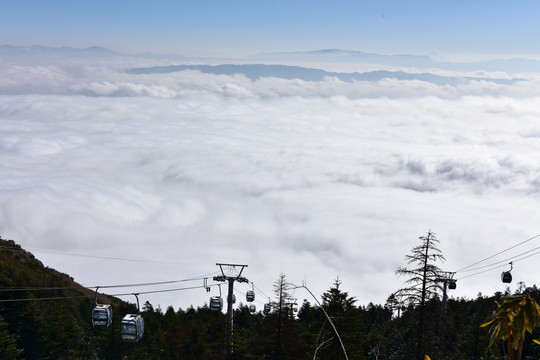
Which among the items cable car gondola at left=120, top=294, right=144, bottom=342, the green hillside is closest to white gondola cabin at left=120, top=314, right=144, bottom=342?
cable car gondola at left=120, top=294, right=144, bottom=342

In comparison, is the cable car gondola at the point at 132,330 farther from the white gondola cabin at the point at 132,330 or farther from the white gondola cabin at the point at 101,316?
the white gondola cabin at the point at 101,316

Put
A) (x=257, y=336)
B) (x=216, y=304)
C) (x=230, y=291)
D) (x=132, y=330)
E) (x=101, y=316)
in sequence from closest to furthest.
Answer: (x=132, y=330)
(x=101, y=316)
(x=230, y=291)
(x=216, y=304)
(x=257, y=336)

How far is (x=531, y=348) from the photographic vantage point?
5838 centimetres

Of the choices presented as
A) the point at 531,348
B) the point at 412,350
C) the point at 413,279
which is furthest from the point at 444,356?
the point at 531,348

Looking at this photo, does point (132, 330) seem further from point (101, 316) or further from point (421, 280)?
point (421, 280)

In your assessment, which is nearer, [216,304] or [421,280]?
[421,280]

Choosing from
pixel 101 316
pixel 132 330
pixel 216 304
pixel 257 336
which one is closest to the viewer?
pixel 132 330

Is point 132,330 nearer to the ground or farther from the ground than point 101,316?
nearer to the ground

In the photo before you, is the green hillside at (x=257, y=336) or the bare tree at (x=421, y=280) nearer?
the bare tree at (x=421, y=280)

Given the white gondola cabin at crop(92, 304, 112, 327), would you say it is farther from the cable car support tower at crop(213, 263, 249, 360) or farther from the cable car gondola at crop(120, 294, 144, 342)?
the cable car support tower at crop(213, 263, 249, 360)

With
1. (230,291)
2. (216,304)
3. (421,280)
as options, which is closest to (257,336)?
(216,304)

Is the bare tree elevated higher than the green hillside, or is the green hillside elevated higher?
the bare tree

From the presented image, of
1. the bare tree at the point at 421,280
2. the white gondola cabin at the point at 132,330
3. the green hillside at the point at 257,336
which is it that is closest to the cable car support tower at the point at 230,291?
the green hillside at the point at 257,336

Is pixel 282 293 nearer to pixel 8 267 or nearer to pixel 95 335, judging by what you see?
pixel 95 335
